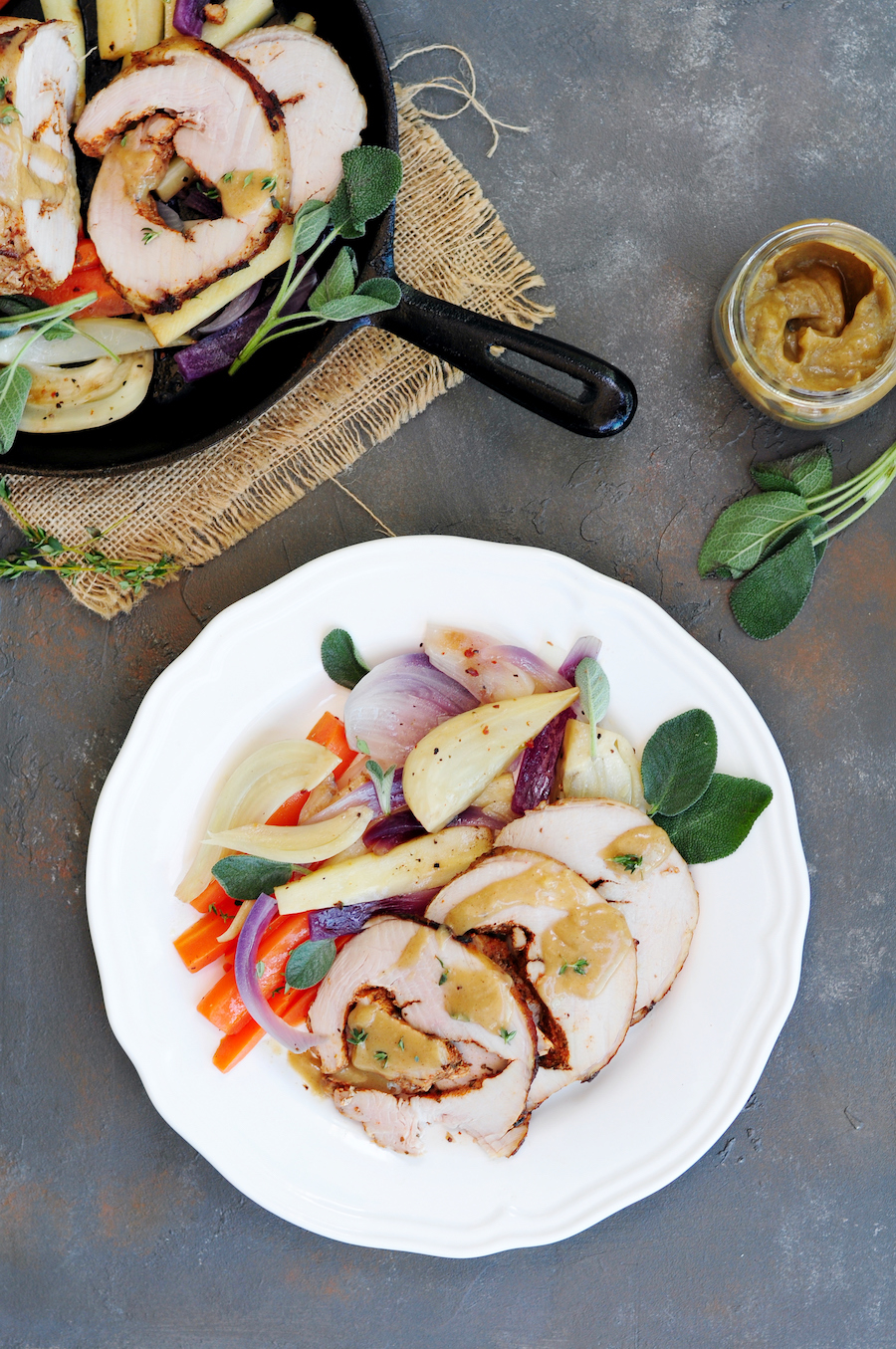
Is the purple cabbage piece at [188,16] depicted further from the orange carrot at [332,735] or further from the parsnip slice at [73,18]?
the orange carrot at [332,735]

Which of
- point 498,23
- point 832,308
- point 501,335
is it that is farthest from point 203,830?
point 498,23

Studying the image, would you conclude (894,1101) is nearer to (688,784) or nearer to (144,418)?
(688,784)

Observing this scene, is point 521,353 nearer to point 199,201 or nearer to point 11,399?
point 199,201

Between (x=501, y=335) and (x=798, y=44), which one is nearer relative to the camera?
(x=501, y=335)

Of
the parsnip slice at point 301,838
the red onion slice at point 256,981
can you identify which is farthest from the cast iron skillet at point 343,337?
the red onion slice at point 256,981

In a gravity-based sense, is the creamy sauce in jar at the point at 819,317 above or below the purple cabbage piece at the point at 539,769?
above

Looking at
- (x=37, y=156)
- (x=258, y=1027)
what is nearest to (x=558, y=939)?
(x=258, y=1027)
